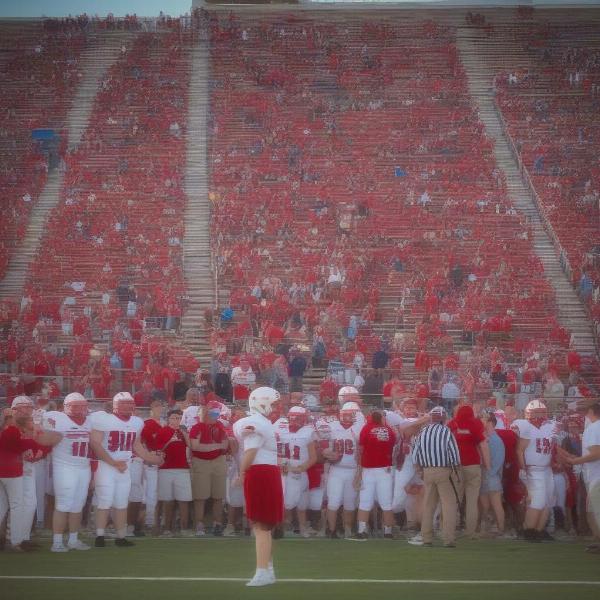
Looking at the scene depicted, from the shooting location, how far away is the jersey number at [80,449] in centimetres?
1039

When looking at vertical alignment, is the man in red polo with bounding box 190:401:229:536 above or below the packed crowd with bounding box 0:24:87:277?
below

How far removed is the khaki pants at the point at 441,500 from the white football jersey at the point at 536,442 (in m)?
1.09

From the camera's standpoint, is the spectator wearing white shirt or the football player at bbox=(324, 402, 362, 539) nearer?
the football player at bbox=(324, 402, 362, 539)

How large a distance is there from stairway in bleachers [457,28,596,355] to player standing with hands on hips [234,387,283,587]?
15296 mm

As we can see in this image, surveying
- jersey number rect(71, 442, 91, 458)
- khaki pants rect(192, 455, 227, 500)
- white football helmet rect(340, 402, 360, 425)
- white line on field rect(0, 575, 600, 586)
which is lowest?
white line on field rect(0, 575, 600, 586)

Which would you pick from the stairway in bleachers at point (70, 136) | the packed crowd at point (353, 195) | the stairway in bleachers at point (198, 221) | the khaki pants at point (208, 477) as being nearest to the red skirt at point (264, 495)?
the khaki pants at point (208, 477)

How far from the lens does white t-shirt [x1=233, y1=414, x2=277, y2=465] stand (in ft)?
26.8

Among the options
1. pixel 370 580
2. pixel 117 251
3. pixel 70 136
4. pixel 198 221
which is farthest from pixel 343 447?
pixel 70 136

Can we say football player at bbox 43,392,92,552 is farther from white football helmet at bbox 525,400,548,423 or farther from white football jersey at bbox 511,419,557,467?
white football helmet at bbox 525,400,548,423

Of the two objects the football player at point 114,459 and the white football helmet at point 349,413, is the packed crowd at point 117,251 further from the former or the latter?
the football player at point 114,459

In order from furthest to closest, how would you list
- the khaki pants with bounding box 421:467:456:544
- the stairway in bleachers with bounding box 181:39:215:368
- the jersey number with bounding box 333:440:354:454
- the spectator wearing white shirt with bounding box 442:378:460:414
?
the stairway in bleachers with bounding box 181:39:215:368 < the spectator wearing white shirt with bounding box 442:378:460:414 < the jersey number with bounding box 333:440:354:454 < the khaki pants with bounding box 421:467:456:544

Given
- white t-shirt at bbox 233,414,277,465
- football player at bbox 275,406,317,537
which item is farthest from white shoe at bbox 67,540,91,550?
white t-shirt at bbox 233,414,277,465

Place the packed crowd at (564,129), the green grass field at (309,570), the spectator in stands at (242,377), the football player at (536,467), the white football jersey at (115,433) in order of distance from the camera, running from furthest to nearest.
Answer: the packed crowd at (564,129)
the spectator in stands at (242,377)
the football player at (536,467)
the white football jersey at (115,433)
the green grass field at (309,570)

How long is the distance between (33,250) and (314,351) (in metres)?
9.04
